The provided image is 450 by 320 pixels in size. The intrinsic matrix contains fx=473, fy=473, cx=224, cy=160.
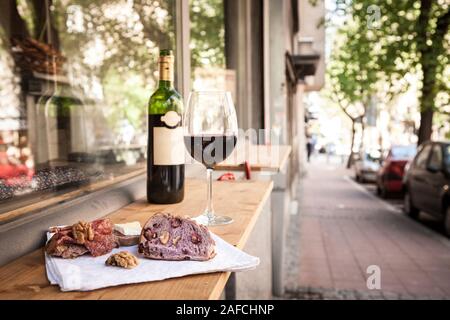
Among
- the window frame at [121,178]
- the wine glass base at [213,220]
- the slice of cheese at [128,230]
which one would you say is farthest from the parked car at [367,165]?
the slice of cheese at [128,230]

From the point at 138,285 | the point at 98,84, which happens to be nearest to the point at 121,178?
the point at 138,285

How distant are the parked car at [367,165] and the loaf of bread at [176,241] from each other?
13676mm

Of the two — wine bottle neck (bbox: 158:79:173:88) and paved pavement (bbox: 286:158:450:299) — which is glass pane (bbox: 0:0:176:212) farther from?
paved pavement (bbox: 286:158:450:299)

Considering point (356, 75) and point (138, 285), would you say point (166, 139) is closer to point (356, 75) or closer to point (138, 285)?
point (138, 285)

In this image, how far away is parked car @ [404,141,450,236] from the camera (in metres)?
6.56

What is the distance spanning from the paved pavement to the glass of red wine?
315 centimetres

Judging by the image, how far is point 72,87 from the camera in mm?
3693

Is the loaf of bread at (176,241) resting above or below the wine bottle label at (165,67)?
below

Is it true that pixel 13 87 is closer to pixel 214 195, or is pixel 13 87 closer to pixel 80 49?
pixel 80 49

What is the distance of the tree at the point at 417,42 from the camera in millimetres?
8625

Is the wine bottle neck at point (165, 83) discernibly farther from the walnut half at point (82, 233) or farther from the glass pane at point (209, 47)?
the glass pane at point (209, 47)

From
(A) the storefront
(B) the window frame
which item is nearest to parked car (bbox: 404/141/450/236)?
(A) the storefront

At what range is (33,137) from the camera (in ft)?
9.05

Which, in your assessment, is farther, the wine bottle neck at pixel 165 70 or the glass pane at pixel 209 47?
the glass pane at pixel 209 47
